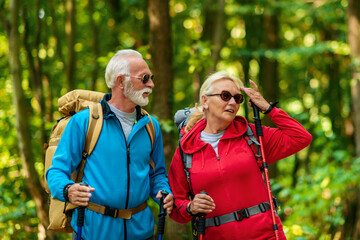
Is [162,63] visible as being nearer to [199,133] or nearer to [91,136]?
[199,133]

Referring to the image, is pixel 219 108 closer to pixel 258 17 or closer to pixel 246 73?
pixel 246 73

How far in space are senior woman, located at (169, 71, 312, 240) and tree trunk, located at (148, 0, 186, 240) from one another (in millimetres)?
3029

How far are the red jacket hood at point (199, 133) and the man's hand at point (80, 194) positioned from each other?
894 mm

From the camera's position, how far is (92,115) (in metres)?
3.26

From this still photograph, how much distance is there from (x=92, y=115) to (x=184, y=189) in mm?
963

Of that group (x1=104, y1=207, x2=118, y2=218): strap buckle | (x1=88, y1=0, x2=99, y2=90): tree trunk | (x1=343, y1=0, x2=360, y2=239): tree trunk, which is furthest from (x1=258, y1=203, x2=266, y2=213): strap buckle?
(x1=88, y1=0, x2=99, y2=90): tree trunk

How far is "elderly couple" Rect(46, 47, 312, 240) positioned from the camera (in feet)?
10.3

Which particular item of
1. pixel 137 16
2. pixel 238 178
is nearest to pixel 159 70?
pixel 238 178

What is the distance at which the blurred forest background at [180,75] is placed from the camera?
6711mm

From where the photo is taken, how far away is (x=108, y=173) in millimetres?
3172

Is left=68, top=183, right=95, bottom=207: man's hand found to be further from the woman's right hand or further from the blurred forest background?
the blurred forest background

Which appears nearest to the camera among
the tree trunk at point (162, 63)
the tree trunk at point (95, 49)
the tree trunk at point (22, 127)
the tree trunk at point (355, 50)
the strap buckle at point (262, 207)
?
the strap buckle at point (262, 207)

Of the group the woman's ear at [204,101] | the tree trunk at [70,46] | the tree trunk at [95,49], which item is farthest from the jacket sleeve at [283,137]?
the tree trunk at [95,49]

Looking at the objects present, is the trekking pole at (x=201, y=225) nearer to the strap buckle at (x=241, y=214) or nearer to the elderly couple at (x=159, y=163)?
the elderly couple at (x=159, y=163)
